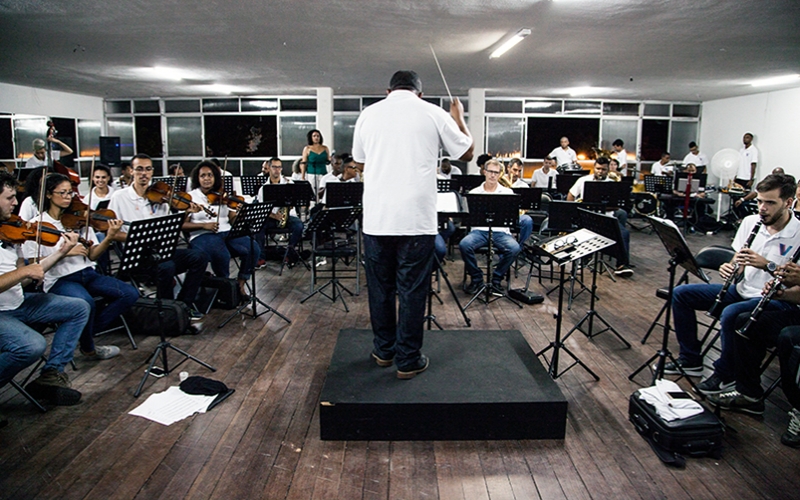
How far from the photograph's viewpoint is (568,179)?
27.9ft

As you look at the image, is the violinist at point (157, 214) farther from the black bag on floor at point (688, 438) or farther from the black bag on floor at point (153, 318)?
the black bag on floor at point (688, 438)

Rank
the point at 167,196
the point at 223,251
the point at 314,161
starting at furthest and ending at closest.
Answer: the point at 314,161
the point at 223,251
the point at 167,196

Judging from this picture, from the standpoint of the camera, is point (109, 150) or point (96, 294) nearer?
point (96, 294)

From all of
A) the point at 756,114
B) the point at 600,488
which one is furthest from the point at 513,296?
the point at 756,114

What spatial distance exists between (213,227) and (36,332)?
2.09 meters

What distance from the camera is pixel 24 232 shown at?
10.7 ft

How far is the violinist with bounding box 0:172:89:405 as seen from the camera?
2.86m

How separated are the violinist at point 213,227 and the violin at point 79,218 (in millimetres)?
941

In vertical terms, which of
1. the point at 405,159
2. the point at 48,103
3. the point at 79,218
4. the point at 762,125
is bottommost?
the point at 79,218

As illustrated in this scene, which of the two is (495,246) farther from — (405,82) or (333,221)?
(405,82)

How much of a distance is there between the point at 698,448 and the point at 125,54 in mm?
8203

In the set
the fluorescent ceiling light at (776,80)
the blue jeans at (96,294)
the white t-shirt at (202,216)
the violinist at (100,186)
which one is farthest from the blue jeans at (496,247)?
the fluorescent ceiling light at (776,80)

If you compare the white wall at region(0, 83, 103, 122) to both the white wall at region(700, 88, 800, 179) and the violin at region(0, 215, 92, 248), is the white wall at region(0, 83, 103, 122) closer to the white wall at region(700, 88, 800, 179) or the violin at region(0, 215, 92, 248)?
the violin at region(0, 215, 92, 248)

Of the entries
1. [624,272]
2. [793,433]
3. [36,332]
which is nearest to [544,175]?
[624,272]
